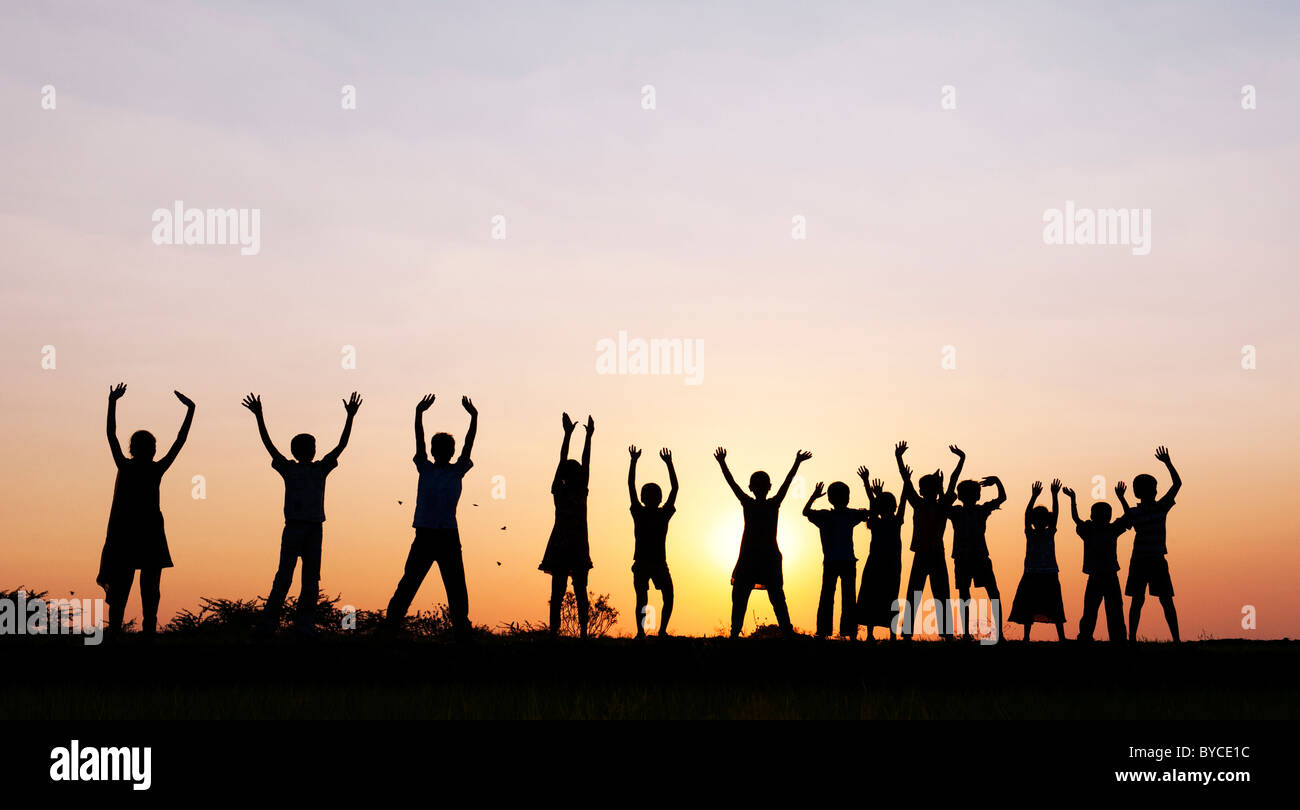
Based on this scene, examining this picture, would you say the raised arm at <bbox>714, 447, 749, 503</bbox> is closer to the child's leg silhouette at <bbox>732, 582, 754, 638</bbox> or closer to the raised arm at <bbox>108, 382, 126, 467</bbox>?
the child's leg silhouette at <bbox>732, 582, 754, 638</bbox>

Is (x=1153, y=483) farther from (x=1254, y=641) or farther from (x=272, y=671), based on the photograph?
(x=272, y=671)

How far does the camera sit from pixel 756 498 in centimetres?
1662

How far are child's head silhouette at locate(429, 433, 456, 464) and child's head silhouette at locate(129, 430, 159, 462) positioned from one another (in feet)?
11.0

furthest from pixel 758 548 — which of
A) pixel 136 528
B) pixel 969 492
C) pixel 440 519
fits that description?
pixel 136 528

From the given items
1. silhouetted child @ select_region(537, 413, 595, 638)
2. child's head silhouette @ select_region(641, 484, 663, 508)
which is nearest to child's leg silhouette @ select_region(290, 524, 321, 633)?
silhouetted child @ select_region(537, 413, 595, 638)

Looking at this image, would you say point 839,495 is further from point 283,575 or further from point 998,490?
point 283,575

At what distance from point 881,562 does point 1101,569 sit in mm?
3512

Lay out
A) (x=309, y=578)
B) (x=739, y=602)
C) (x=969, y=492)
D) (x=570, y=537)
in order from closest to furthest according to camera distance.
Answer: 1. (x=309, y=578)
2. (x=570, y=537)
3. (x=739, y=602)
4. (x=969, y=492)

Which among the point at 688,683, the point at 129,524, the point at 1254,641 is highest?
the point at 129,524

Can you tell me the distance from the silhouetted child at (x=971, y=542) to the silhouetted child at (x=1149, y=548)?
1.96m

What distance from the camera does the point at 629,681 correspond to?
12031 millimetres

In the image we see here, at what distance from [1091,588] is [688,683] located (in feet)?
29.2
